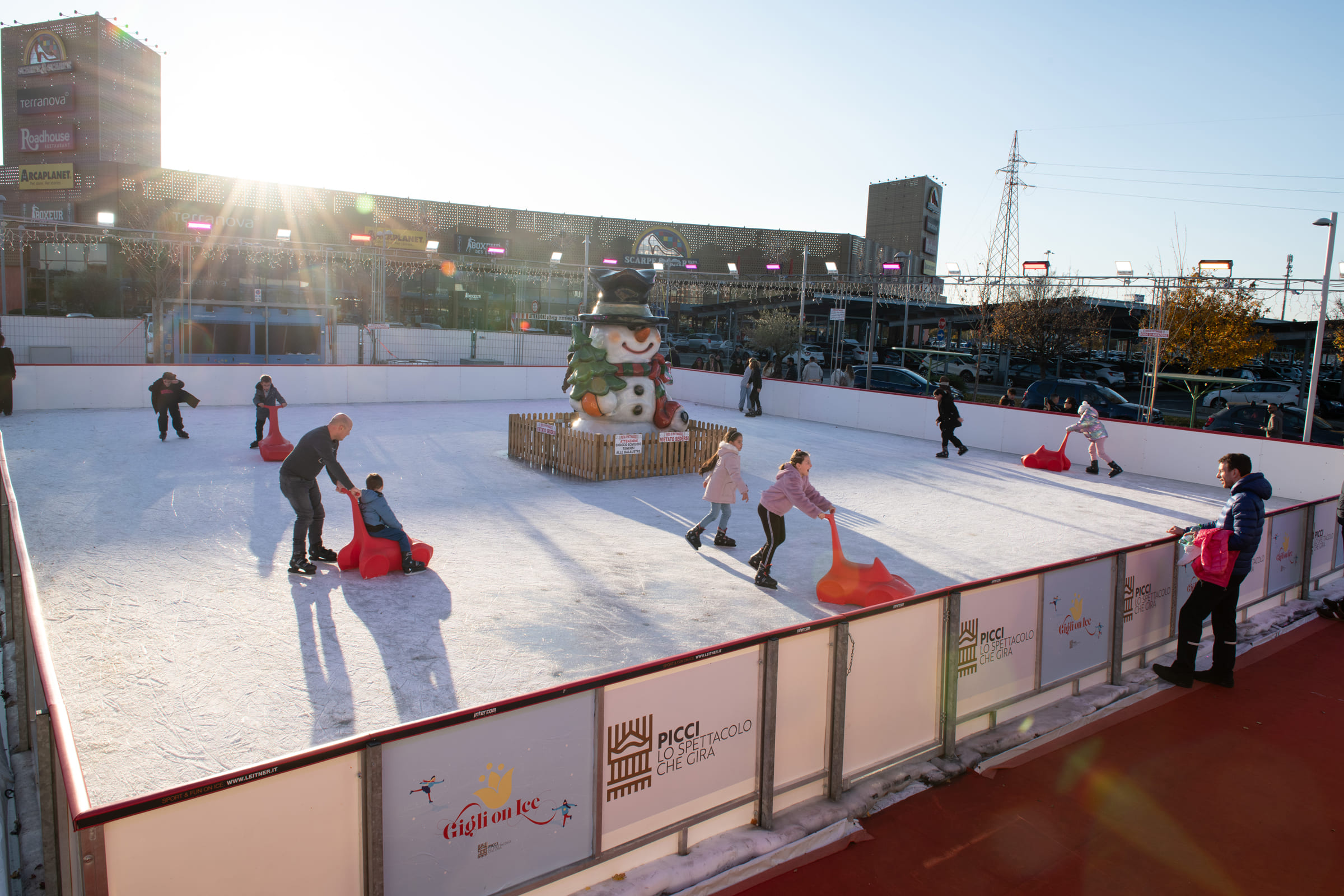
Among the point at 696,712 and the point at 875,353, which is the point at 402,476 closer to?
the point at 696,712

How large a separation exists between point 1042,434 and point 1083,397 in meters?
6.64

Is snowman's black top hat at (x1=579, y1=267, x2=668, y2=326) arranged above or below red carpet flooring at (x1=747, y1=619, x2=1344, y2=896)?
above

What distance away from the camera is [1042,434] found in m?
18.0

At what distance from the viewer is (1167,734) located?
18.6 ft

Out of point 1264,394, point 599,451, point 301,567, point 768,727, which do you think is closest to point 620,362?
point 599,451

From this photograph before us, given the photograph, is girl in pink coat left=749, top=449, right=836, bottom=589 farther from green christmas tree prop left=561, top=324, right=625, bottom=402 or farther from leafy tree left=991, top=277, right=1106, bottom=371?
leafy tree left=991, top=277, right=1106, bottom=371

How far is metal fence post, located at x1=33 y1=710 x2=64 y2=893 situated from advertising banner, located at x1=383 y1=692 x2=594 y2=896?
3.83 ft

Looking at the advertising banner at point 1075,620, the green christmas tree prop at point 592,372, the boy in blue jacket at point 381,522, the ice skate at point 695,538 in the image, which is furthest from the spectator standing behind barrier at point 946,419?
the boy in blue jacket at point 381,522

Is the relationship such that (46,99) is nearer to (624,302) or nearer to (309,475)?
(624,302)

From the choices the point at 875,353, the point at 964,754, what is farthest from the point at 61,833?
the point at 875,353

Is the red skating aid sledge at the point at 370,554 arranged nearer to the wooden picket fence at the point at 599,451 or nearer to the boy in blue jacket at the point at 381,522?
the boy in blue jacket at the point at 381,522

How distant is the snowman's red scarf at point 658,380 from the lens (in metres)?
14.8

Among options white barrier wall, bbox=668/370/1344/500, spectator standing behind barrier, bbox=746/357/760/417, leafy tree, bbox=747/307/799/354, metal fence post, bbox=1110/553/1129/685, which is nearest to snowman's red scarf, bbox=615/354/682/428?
spectator standing behind barrier, bbox=746/357/760/417

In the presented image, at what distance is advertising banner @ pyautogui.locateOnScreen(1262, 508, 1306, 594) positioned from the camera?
8.02 m
